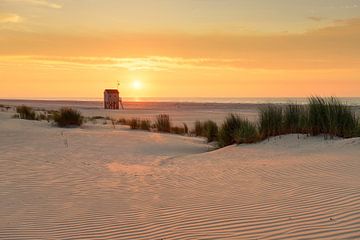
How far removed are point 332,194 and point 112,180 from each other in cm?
412

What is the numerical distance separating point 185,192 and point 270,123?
23.1 feet

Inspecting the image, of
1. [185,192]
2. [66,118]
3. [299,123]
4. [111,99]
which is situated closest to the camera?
[185,192]

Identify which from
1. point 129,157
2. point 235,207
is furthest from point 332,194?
point 129,157

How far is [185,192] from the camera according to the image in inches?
291

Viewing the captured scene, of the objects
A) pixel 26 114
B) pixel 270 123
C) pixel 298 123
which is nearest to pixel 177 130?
pixel 270 123

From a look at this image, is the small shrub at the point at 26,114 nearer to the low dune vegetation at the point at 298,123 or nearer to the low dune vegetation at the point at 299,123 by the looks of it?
the low dune vegetation at the point at 298,123

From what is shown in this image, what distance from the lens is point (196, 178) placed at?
8.69 meters

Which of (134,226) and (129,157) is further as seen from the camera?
(129,157)

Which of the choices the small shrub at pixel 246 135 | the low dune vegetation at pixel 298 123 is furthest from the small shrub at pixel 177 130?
the small shrub at pixel 246 135

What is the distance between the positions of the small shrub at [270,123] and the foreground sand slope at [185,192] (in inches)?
24.8

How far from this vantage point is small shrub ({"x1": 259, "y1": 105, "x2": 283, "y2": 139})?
13.7 meters

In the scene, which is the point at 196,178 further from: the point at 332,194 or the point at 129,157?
the point at 129,157

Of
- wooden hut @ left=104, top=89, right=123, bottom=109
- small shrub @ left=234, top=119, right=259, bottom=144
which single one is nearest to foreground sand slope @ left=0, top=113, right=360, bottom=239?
small shrub @ left=234, top=119, right=259, bottom=144

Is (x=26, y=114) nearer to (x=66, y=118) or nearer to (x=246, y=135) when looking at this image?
(x=66, y=118)
